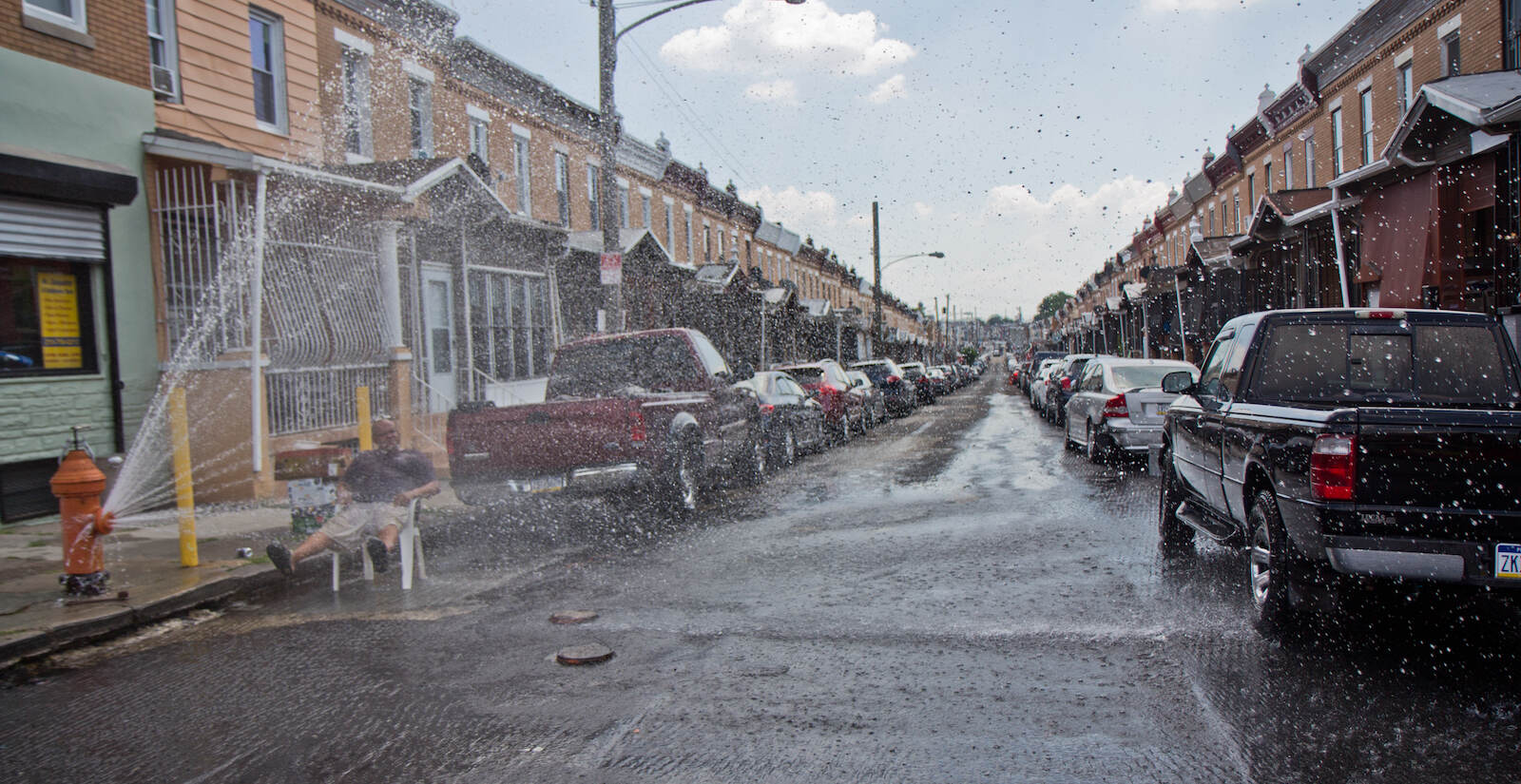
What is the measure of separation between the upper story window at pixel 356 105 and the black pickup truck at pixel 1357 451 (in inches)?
538

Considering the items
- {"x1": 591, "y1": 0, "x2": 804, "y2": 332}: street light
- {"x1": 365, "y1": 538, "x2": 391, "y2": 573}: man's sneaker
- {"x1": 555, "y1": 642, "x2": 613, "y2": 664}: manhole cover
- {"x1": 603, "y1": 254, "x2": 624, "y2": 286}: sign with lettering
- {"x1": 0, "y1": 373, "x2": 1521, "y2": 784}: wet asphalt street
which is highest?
{"x1": 591, "y1": 0, "x2": 804, "y2": 332}: street light

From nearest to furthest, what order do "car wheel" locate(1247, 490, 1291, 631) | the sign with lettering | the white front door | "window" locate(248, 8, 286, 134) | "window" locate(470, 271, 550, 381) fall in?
1. "car wheel" locate(1247, 490, 1291, 631)
2. "window" locate(248, 8, 286, 134)
3. the sign with lettering
4. the white front door
5. "window" locate(470, 271, 550, 381)

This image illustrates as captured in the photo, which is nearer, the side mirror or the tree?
the side mirror

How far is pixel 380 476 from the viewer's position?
777 cm

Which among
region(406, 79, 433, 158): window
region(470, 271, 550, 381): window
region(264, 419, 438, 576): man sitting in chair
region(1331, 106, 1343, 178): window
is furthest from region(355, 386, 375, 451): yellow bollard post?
region(1331, 106, 1343, 178): window

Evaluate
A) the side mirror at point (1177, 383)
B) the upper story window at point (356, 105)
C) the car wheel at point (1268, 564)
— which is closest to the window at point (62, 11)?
the upper story window at point (356, 105)

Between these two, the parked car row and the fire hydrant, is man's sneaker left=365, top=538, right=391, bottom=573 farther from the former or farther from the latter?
the parked car row

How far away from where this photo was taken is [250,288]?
11586 millimetres

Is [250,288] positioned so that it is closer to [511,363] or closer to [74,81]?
[74,81]

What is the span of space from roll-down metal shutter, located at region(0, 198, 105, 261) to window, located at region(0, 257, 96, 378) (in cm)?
21

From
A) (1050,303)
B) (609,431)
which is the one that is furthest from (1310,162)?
(1050,303)

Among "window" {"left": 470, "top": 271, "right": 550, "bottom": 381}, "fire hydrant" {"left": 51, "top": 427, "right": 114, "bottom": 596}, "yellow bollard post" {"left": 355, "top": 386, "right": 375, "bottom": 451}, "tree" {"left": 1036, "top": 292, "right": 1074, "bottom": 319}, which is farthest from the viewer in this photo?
"tree" {"left": 1036, "top": 292, "right": 1074, "bottom": 319}

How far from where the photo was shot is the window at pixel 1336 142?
78.6 ft

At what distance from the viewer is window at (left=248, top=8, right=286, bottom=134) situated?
13.9 m
